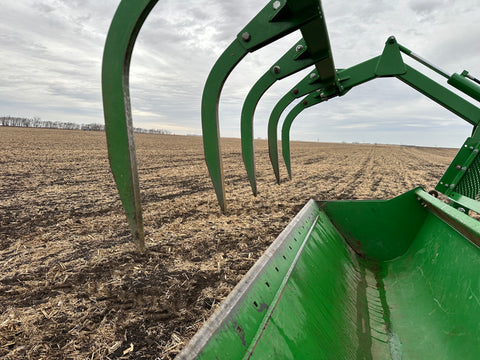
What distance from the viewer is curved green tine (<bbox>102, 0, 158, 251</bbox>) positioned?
4.50ft

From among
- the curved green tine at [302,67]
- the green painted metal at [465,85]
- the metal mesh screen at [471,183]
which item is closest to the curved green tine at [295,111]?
the curved green tine at [302,67]

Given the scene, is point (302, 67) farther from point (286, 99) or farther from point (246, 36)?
point (286, 99)

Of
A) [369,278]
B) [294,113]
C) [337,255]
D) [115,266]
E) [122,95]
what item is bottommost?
[115,266]

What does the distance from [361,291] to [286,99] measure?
3.68m

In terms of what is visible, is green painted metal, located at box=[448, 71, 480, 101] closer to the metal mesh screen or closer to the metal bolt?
the metal mesh screen

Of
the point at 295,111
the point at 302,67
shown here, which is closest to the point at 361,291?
the point at 302,67

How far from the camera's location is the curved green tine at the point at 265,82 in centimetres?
303

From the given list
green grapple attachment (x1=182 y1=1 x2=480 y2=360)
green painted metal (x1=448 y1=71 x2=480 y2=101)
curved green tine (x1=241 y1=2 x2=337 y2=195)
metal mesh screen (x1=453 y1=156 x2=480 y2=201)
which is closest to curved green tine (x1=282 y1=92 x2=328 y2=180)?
curved green tine (x1=241 y1=2 x2=337 y2=195)

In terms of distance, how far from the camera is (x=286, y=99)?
204 inches

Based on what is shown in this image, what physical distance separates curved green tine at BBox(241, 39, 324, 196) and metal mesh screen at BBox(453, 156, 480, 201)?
1.95 m

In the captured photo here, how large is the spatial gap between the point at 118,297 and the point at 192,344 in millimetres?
1941

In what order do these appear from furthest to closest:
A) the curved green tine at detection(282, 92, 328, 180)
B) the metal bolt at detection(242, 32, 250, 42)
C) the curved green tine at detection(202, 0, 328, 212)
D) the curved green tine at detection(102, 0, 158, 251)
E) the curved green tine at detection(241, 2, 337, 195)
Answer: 1. the curved green tine at detection(282, 92, 328, 180)
2. the curved green tine at detection(241, 2, 337, 195)
3. the metal bolt at detection(242, 32, 250, 42)
4. the curved green tine at detection(202, 0, 328, 212)
5. the curved green tine at detection(102, 0, 158, 251)

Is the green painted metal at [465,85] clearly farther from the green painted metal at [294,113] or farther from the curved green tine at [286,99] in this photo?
the green painted metal at [294,113]

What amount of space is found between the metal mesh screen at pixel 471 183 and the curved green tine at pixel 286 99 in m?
2.25
